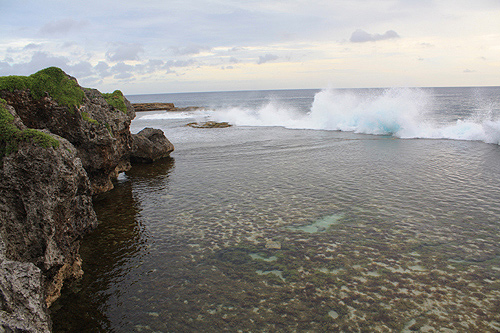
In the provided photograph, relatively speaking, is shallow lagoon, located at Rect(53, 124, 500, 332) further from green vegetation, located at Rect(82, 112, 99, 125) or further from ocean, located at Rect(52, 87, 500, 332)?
green vegetation, located at Rect(82, 112, 99, 125)

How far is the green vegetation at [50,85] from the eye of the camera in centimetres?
995

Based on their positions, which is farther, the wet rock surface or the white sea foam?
the white sea foam

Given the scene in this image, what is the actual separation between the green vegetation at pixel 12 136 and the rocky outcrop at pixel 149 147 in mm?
14281

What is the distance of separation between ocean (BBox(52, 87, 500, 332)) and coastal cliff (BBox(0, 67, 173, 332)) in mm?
1302

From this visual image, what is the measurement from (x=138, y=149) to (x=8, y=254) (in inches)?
653

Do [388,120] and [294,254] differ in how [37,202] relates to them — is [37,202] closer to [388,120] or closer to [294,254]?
→ [294,254]

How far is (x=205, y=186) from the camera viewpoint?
16688mm

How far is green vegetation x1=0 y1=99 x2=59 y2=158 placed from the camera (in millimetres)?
7055

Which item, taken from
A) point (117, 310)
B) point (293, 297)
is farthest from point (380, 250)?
point (117, 310)

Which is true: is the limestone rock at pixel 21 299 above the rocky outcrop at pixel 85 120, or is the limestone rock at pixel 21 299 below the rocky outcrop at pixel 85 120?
below

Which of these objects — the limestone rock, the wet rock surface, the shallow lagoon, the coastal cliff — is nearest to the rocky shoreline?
the shallow lagoon

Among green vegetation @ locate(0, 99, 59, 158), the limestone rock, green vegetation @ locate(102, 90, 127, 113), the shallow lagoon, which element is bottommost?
the shallow lagoon

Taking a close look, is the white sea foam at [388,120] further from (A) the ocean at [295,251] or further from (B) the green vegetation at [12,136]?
(B) the green vegetation at [12,136]

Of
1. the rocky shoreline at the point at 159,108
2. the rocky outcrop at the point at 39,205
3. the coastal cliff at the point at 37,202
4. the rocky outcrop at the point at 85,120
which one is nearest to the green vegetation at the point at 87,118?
the rocky outcrop at the point at 85,120
